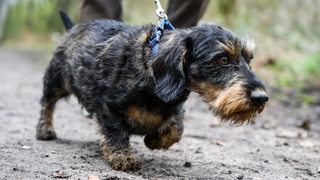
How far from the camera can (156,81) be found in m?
4.26

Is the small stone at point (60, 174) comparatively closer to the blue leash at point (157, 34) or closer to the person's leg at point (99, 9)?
the blue leash at point (157, 34)

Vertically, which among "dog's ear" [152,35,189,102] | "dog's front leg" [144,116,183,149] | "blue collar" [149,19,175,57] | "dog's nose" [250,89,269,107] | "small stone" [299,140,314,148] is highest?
"blue collar" [149,19,175,57]

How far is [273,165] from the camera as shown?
16.8ft

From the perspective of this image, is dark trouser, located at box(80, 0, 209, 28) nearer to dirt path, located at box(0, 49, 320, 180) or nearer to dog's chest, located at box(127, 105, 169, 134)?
dirt path, located at box(0, 49, 320, 180)

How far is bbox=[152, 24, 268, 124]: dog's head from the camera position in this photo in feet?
13.4

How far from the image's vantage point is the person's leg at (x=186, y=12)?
6.79 metres

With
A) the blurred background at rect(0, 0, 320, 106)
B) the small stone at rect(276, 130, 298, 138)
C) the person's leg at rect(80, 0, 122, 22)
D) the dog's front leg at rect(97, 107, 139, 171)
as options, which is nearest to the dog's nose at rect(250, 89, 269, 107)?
the dog's front leg at rect(97, 107, 139, 171)

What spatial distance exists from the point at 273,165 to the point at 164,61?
166cm

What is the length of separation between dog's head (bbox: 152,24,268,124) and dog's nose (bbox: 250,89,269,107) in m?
0.10

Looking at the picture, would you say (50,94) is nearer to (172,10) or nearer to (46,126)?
(46,126)

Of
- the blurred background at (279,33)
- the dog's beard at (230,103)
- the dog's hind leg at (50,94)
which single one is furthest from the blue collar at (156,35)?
the blurred background at (279,33)

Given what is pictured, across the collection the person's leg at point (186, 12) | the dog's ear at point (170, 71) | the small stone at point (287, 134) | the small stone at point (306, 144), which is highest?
the person's leg at point (186, 12)

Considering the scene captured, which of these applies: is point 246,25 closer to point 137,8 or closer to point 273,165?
point 137,8

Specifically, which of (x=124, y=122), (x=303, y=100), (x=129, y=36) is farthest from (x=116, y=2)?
(x=303, y=100)
